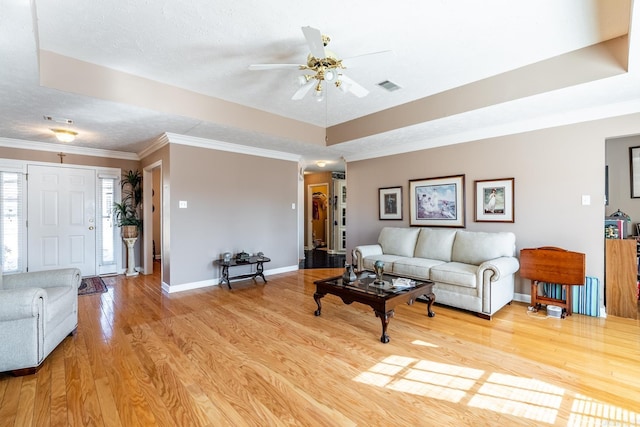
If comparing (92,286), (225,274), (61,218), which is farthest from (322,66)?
(61,218)

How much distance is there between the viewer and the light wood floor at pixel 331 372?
5.96ft

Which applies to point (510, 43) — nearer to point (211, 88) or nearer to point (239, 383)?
point (211, 88)

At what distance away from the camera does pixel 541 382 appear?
2.13 m

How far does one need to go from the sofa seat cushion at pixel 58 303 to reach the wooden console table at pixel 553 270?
4.92 metres

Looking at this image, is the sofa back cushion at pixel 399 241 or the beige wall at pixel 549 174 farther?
the sofa back cushion at pixel 399 241

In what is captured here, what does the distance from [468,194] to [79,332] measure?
5181mm

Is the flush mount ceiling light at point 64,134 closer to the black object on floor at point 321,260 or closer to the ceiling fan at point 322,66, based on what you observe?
the ceiling fan at point 322,66

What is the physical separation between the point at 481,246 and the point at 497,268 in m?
0.69

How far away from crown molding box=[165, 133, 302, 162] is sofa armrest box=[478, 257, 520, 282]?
157 inches

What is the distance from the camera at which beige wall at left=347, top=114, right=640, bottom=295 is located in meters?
3.50

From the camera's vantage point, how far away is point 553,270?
351 centimetres

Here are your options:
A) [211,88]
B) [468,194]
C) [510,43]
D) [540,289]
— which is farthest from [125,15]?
[540,289]

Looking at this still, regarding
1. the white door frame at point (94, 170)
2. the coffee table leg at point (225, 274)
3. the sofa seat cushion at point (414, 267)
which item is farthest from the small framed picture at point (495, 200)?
the white door frame at point (94, 170)

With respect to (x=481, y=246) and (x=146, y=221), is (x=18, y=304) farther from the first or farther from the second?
(x=481, y=246)
